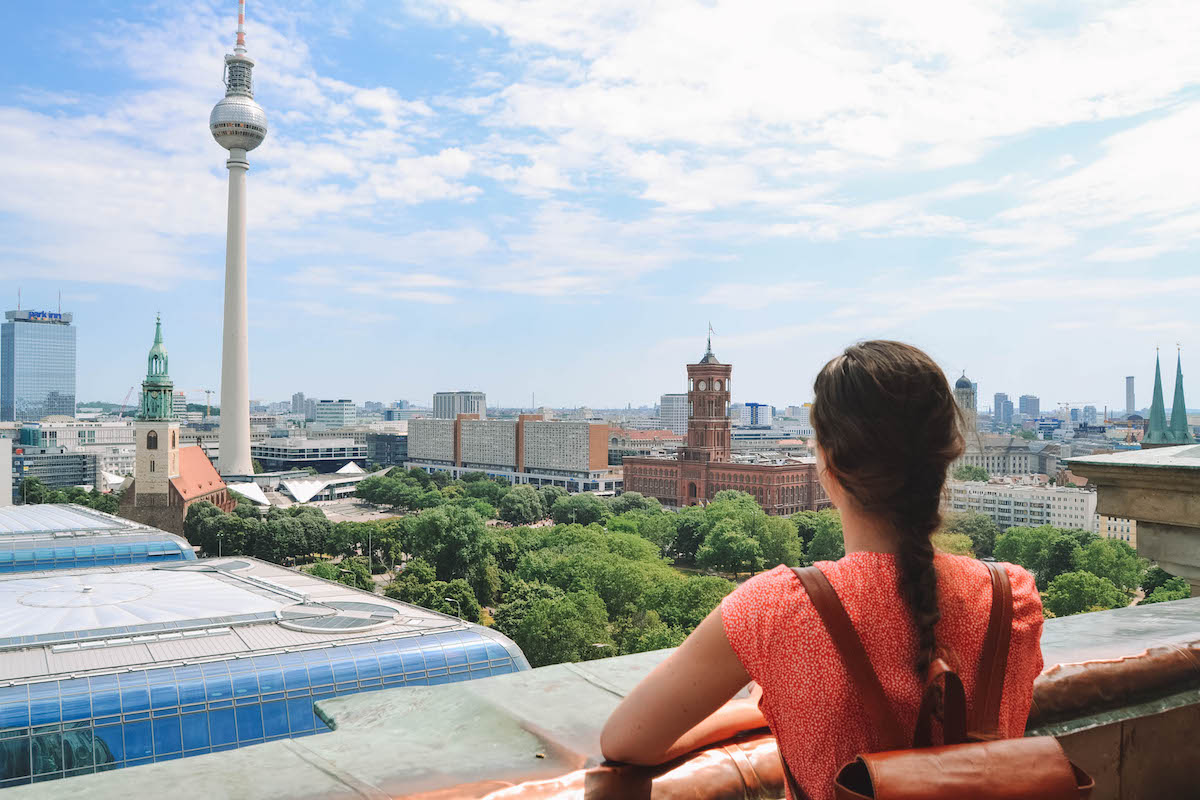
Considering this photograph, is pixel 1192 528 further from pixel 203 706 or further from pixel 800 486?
pixel 800 486

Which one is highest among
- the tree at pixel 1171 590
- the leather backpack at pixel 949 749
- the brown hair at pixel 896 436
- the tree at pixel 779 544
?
the brown hair at pixel 896 436

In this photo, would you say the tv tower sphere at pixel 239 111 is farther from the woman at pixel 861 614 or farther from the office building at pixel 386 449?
the woman at pixel 861 614

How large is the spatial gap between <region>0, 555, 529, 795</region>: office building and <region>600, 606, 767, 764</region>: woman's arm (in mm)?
8950

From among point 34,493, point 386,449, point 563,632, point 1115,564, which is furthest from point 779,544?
point 386,449

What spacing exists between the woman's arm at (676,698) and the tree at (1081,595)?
3231cm

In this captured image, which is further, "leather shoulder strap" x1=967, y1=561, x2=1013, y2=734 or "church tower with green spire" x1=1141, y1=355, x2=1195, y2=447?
"church tower with green spire" x1=1141, y1=355, x2=1195, y2=447

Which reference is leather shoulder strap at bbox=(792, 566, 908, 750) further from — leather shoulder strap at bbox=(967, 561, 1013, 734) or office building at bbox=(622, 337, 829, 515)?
office building at bbox=(622, 337, 829, 515)

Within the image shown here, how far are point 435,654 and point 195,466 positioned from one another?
42839mm

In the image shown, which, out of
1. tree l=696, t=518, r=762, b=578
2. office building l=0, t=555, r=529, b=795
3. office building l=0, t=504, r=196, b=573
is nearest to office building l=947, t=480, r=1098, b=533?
tree l=696, t=518, r=762, b=578

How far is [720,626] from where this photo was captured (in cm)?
159

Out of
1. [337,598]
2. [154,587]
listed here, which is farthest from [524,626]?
[154,587]

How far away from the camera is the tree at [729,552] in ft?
142

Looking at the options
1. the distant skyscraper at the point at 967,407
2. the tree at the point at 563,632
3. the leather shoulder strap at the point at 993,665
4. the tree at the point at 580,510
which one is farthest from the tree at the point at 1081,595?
the leather shoulder strap at the point at 993,665

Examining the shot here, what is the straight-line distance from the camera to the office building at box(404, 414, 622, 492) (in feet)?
299
